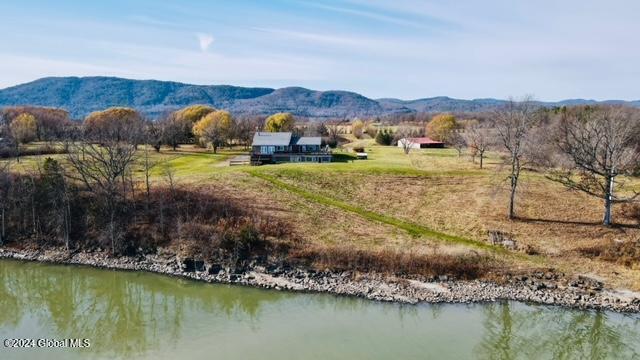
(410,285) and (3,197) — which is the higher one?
(3,197)

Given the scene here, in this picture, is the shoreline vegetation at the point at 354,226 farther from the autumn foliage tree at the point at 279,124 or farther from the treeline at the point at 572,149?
the autumn foliage tree at the point at 279,124

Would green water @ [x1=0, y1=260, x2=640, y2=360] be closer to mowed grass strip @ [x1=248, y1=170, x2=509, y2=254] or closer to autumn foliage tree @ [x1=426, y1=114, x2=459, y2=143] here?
mowed grass strip @ [x1=248, y1=170, x2=509, y2=254]

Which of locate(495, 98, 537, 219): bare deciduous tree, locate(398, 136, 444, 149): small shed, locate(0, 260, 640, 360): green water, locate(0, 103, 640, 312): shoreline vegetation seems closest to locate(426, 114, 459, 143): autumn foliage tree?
locate(398, 136, 444, 149): small shed

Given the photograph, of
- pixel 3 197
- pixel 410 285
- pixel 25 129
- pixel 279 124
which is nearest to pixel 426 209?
pixel 410 285

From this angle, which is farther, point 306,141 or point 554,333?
point 306,141

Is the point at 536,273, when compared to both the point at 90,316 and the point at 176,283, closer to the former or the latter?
the point at 176,283

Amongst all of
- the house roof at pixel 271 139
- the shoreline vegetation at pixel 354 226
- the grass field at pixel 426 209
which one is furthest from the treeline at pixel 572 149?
the house roof at pixel 271 139

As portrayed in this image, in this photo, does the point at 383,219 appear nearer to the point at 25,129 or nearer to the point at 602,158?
the point at 602,158

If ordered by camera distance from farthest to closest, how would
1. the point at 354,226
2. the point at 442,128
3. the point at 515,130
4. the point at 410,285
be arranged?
1. the point at 442,128
2. the point at 515,130
3. the point at 354,226
4. the point at 410,285
